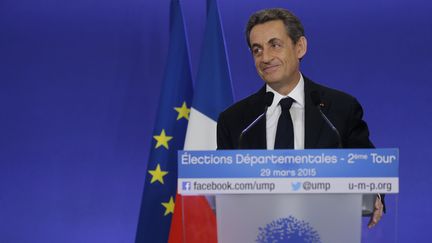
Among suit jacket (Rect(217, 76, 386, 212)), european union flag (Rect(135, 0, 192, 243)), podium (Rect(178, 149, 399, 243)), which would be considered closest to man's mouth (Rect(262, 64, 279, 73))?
suit jacket (Rect(217, 76, 386, 212))

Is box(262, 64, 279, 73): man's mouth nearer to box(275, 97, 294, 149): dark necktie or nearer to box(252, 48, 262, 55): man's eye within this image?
box(252, 48, 262, 55): man's eye

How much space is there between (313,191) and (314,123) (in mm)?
573

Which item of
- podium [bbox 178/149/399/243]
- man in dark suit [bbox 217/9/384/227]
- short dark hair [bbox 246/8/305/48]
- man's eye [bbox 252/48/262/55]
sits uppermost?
short dark hair [bbox 246/8/305/48]

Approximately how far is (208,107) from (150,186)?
473 millimetres

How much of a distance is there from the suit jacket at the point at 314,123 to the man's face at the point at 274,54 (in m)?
0.08

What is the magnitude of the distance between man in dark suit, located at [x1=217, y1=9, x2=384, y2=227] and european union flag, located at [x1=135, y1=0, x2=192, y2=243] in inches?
40.2

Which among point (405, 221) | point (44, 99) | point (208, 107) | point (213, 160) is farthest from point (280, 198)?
point (44, 99)

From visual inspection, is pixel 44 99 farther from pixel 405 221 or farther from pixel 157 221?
pixel 405 221

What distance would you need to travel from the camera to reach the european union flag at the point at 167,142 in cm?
293

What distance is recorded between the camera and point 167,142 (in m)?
2.97

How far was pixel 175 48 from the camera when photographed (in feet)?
10.1

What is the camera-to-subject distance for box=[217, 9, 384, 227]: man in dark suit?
5.88 ft

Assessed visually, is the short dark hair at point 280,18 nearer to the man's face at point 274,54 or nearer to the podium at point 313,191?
the man's face at point 274,54

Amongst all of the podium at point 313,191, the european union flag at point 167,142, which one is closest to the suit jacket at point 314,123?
the podium at point 313,191
